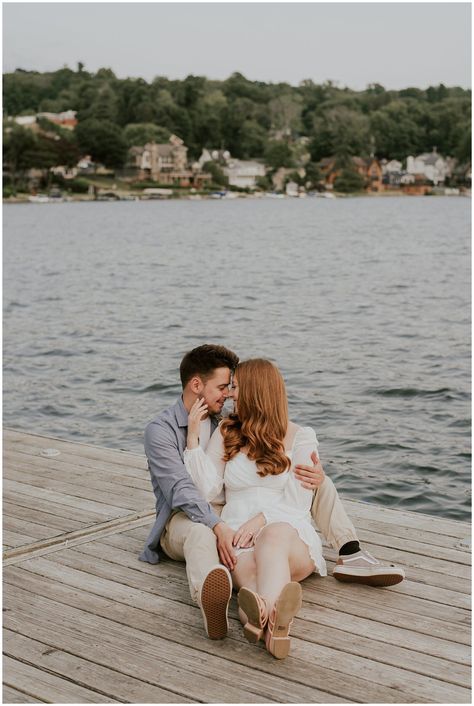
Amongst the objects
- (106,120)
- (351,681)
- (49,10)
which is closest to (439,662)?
(351,681)

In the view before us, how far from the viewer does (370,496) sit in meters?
8.26

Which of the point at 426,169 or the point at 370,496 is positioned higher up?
the point at 426,169

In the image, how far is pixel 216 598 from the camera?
3514 mm

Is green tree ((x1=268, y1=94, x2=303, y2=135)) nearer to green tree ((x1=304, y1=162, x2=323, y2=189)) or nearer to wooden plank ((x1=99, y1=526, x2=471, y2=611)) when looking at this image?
green tree ((x1=304, y1=162, x2=323, y2=189))

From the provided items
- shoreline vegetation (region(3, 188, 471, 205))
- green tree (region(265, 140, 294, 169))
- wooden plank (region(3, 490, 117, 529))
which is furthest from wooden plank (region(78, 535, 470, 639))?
green tree (region(265, 140, 294, 169))

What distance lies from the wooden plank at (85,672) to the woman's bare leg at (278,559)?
506mm

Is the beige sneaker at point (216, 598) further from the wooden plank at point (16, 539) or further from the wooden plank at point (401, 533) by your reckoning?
the wooden plank at point (16, 539)

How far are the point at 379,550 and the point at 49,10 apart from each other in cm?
8649

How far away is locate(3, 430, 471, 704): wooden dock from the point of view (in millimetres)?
3203

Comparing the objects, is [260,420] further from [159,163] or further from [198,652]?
[159,163]

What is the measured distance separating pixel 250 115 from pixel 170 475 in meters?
138

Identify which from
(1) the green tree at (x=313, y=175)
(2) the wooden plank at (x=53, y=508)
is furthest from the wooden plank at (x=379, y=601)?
(1) the green tree at (x=313, y=175)

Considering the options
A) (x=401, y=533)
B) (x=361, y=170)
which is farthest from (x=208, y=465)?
(x=361, y=170)

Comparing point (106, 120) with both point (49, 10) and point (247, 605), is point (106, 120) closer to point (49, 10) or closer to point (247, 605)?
point (49, 10)
